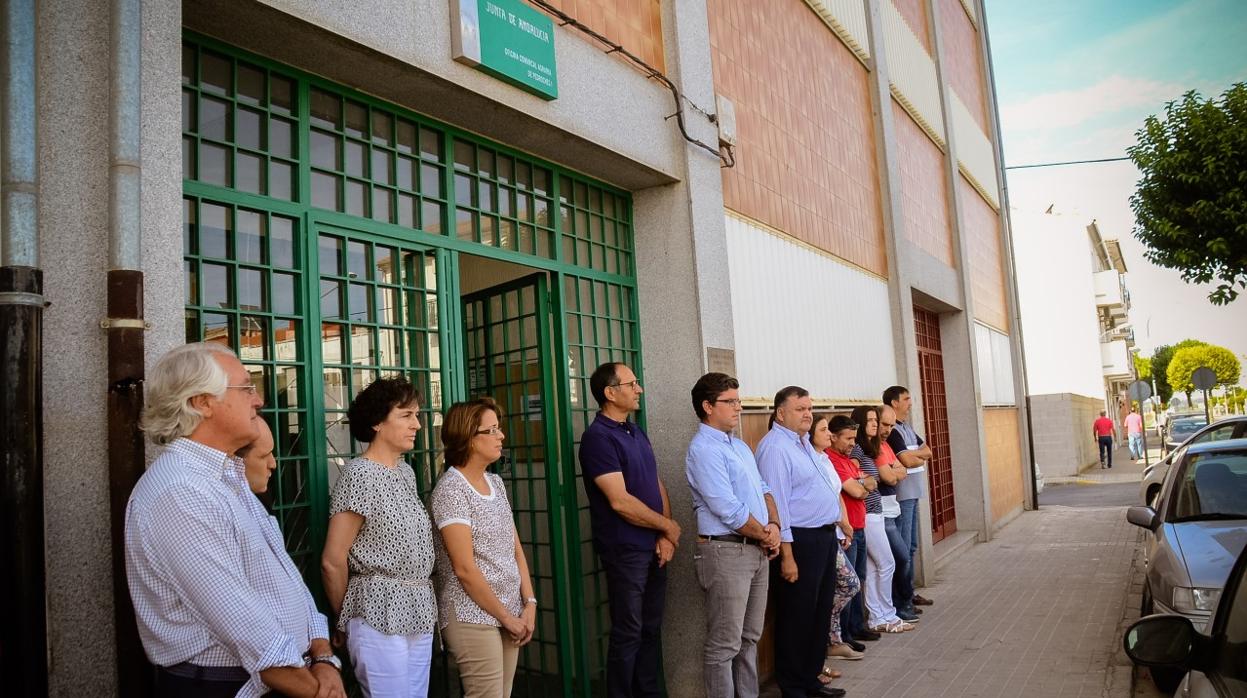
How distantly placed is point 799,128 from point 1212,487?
4.68 m

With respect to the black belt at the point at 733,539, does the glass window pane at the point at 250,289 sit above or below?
above

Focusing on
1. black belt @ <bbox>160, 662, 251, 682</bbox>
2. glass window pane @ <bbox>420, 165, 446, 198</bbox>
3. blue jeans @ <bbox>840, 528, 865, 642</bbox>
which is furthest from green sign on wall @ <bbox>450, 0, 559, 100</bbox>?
blue jeans @ <bbox>840, 528, 865, 642</bbox>

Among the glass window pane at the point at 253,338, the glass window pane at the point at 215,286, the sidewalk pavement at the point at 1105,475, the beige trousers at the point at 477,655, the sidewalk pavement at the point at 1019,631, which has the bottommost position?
the sidewalk pavement at the point at 1105,475

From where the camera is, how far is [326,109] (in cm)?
433

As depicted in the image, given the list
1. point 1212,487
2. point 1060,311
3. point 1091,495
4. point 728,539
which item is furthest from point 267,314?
point 1060,311

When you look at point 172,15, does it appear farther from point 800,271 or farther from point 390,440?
point 800,271

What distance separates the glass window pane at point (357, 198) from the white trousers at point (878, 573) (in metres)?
5.26

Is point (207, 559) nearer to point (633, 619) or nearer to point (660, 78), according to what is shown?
point (633, 619)

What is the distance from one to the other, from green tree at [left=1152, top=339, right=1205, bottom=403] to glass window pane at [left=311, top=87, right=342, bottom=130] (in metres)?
88.8

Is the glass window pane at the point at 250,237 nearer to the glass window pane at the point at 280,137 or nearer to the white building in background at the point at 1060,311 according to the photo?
the glass window pane at the point at 280,137

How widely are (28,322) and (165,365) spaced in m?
0.40

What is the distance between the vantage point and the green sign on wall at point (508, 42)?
179 inches

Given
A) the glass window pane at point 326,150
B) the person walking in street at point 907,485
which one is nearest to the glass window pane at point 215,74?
the glass window pane at point 326,150

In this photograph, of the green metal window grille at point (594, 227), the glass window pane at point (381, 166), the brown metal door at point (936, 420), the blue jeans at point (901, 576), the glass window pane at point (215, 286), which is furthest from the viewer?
the brown metal door at point (936, 420)
